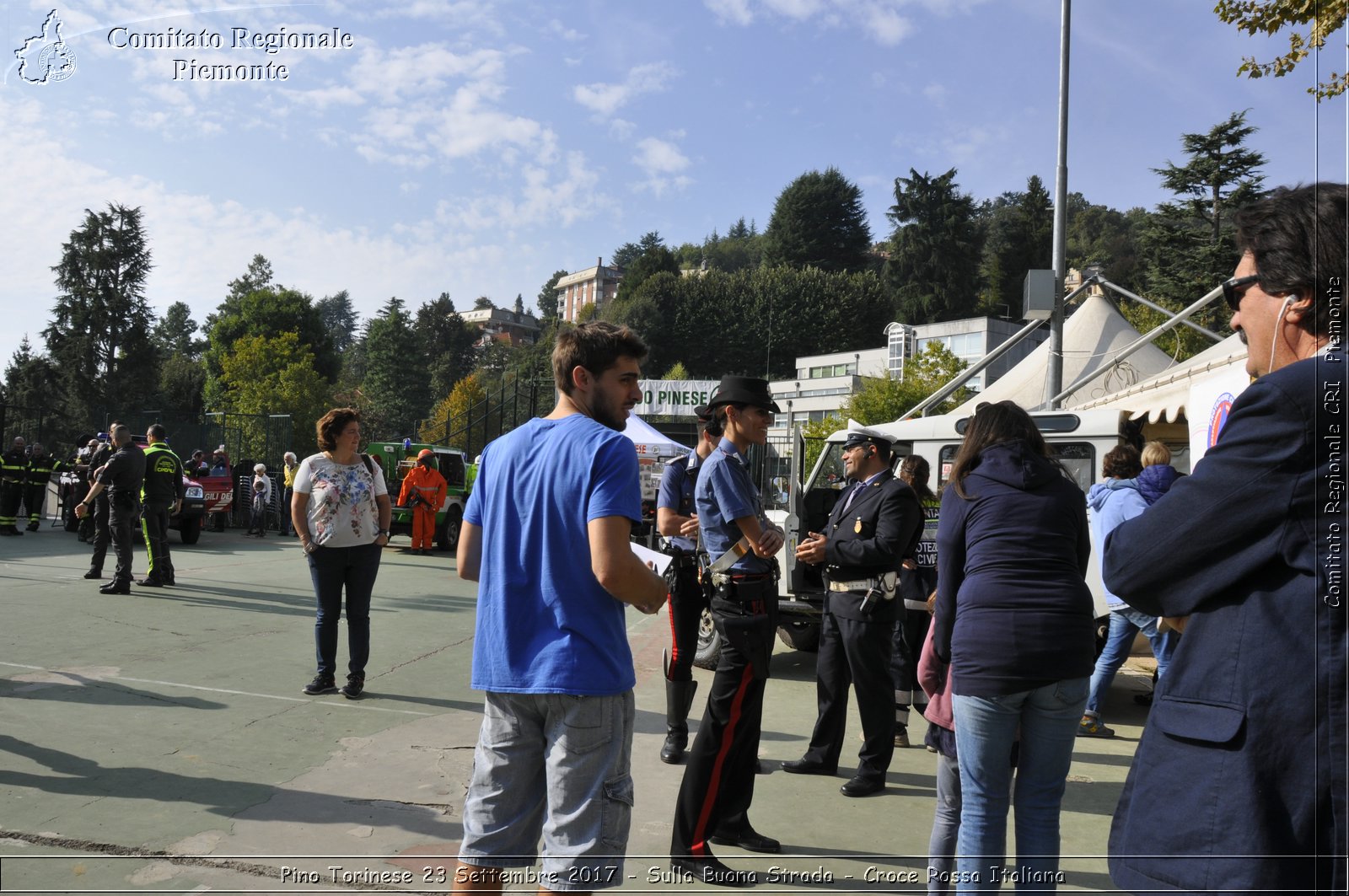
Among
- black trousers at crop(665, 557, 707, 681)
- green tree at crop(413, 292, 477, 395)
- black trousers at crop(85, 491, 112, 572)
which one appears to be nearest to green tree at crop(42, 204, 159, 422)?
black trousers at crop(85, 491, 112, 572)

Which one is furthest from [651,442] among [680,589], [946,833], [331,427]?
[946,833]

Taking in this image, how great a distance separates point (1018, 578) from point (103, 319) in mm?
47430

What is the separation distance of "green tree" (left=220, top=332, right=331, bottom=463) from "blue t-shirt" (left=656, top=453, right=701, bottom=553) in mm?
42334

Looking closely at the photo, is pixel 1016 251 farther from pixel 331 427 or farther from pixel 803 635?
pixel 331 427

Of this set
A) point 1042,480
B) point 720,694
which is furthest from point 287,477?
point 1042,480

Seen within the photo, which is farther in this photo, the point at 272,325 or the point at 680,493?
the point at 272,325

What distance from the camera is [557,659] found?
2.53 metres

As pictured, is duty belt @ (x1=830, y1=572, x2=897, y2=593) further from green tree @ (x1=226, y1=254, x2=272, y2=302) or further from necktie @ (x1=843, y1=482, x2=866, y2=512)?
green tree @ (x1=226, y1=254, x2=272, y2=302)

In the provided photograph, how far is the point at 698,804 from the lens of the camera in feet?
12.8

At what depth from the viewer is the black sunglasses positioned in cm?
175

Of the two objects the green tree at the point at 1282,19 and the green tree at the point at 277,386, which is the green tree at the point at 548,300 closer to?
the green tree at the point at 277,386

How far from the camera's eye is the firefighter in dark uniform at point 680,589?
17.4 feet

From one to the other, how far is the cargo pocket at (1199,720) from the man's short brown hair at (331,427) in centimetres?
603

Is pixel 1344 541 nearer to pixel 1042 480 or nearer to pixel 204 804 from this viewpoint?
pixel 1042 480
